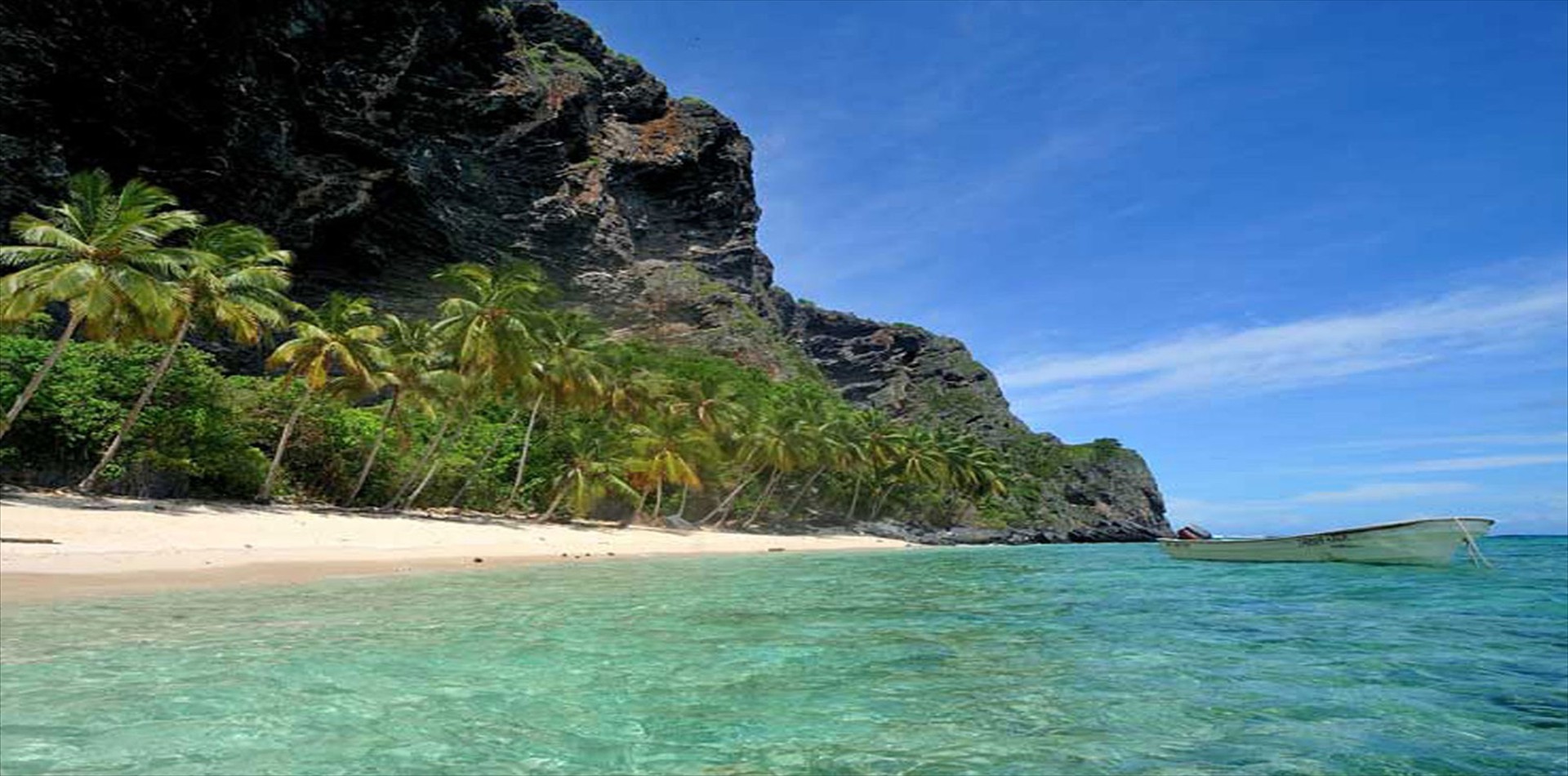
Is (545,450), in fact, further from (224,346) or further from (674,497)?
(224,346)

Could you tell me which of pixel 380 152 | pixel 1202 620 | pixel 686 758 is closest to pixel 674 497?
pixel 380 152

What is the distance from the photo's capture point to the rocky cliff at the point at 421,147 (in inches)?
1854

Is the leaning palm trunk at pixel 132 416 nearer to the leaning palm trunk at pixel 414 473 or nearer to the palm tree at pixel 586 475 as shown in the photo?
the leaning palm trunk at pixel 414 473

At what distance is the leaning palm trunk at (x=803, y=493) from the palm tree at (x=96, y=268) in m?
45.7

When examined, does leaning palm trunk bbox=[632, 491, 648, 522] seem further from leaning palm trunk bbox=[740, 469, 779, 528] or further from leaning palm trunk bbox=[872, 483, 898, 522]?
leaning palm trunk bbox=[872, 483, 898, 522]

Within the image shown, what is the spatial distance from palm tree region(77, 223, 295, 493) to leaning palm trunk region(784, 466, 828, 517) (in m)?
41.2

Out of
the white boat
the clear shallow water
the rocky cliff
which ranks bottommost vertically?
the clear shallow water

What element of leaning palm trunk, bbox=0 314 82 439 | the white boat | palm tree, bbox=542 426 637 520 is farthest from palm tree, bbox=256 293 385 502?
the white boat

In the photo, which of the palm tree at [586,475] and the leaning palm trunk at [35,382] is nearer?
the leaning palm trunk at [35,382]

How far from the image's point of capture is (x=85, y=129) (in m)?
48.0

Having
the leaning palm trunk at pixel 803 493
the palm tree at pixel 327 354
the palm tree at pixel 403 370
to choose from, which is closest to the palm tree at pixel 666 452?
the palm tree at pixel 403 370

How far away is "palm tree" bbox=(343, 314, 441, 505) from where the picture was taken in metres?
33.4

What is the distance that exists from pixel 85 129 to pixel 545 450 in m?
34.1

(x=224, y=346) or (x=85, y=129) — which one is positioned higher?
(x=85, y=129)
